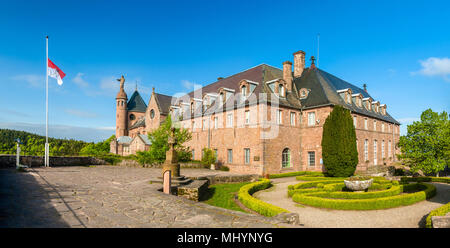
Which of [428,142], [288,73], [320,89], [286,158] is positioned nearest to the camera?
[428,142]

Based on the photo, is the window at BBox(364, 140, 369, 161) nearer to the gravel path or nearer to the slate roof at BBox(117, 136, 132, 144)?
the gravel path

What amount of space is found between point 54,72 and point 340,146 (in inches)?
1068

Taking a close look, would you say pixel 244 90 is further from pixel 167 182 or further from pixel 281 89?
pixel 167 182

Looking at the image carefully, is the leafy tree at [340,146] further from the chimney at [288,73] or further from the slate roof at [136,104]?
the slate roof at [136,104]

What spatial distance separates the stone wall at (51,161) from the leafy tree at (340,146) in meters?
25.9

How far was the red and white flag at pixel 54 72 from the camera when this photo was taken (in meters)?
20.7

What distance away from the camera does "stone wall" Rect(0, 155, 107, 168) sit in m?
19.7

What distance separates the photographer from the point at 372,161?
3334cm

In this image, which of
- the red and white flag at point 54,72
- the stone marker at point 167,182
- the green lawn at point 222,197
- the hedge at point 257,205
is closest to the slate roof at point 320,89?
the hedge at point 257,205

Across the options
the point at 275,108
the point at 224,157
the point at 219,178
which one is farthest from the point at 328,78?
the point at 219,178

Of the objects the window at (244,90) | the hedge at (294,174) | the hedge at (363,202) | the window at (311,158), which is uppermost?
the window at (244,90)

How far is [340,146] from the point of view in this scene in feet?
76.3

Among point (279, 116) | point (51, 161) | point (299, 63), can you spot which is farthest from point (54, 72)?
point (299, 63)
